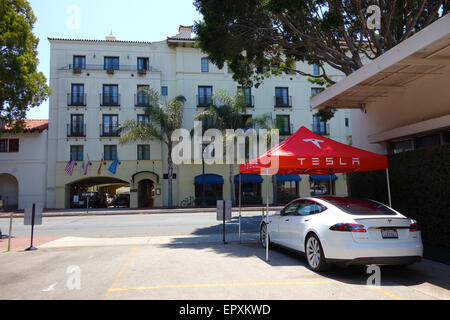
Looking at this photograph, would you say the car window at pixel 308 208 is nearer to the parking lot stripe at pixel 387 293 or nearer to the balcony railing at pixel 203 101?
the parking lot stripe at pixel 387 293

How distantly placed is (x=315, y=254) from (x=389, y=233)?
1.37m

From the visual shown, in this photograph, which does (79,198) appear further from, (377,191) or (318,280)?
(318,280)

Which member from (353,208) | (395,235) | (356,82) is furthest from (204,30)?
(395,235)

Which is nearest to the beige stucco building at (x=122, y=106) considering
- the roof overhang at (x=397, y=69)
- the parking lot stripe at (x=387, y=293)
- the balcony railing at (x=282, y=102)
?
the balcony railing at (x=282, y=102)

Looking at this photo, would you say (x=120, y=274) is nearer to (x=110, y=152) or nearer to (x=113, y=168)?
(x=113, y=168)

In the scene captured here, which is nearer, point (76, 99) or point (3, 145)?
point (3, 145)

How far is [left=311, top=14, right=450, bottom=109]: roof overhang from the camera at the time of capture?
7074 millimetres

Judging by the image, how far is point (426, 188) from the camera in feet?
28.9

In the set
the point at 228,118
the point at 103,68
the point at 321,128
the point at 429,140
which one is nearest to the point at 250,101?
the point at 228,118

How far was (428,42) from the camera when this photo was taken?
23.0 ft

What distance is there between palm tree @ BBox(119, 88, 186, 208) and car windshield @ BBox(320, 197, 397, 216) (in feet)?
75.5

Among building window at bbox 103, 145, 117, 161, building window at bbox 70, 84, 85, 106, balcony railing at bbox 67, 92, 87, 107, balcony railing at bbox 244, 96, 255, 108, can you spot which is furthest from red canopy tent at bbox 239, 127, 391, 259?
building window at bbox 70, 84, 85, 106

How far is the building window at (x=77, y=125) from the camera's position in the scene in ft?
105

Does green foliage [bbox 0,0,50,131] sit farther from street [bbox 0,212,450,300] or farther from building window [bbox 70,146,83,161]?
building window [bbox 70,146,83,161]
